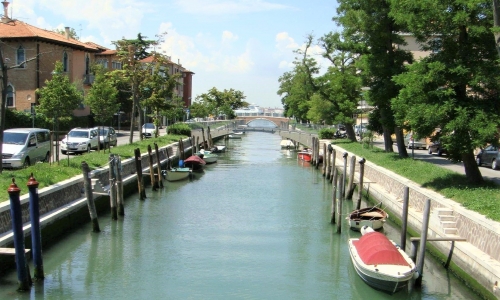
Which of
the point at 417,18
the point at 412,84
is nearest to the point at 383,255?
the point at 412,84

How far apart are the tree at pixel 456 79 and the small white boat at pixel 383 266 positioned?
5.81 metres

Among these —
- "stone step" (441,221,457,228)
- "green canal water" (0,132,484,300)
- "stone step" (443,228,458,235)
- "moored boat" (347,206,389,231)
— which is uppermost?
"stone step" (441,221,457,228)

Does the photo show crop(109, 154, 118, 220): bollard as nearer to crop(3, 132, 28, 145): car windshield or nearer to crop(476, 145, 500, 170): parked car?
crop(3, 132, 28, 145): car windshield

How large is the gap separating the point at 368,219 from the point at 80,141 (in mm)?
21846

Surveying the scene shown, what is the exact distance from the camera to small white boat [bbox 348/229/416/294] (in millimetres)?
14430

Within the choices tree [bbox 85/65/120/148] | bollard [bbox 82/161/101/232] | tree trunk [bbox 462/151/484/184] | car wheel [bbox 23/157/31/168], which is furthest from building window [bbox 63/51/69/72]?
tree trunk [bbox 462/151/484/184]

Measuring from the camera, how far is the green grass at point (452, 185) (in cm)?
1661

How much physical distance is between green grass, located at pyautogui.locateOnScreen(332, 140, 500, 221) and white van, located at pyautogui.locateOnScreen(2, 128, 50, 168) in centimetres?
1692

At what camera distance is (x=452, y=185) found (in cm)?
2075

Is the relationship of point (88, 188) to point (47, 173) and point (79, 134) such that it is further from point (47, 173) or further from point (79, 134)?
point (79, 134)

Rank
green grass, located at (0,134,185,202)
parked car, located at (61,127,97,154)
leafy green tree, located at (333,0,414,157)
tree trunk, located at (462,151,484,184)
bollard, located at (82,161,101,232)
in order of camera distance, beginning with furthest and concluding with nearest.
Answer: parked car, located at (61,127,97,154) → leafy green tree, located at (333,0,414,157) → tree trunk, located at (462,151,484,184) → bollard, located at (82,161,101,232) → green grass, located at (0,134,185,202)

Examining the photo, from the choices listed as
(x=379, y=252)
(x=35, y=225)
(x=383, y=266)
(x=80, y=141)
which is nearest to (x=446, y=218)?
(x=379, y=252)

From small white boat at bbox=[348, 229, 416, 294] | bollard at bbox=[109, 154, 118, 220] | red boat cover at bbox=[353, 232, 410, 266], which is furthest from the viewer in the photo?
bollard at bbox=[109, 154, 118, 220]

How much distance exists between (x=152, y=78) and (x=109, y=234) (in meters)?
26.0
